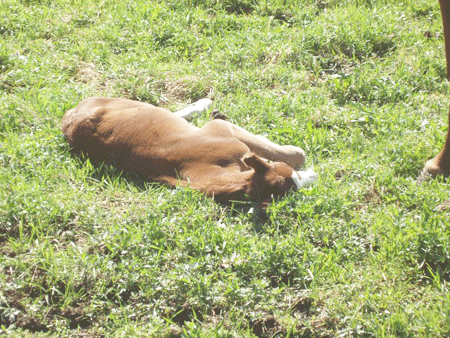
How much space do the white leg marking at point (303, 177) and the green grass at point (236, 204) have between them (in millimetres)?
90

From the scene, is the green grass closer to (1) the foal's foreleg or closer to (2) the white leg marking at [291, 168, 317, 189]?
(2) the white leg marking at [291, 168, 317, 189]

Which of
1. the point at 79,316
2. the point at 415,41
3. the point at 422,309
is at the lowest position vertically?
the point at 79,316

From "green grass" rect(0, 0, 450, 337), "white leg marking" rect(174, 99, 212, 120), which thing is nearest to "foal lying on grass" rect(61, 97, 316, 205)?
"green grass" rect(0, 0, 450, 337)

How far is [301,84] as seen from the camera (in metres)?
6.80

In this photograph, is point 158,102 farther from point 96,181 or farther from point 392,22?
point 392,22

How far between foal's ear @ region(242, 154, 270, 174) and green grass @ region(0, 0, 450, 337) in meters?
0.31

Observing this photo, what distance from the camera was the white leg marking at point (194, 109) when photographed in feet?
20.5

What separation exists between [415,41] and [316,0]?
152 cm

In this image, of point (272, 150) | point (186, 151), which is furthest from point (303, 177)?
point (186, 151)

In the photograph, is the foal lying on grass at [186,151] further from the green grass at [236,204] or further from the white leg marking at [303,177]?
the green grass at [236,204]

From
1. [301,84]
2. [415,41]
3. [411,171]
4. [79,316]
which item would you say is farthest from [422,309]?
[415,41]

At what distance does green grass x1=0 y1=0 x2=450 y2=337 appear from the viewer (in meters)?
4.11

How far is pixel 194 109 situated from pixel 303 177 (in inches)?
Result: 63.4

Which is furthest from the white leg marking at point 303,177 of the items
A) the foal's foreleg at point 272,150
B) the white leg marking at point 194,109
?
the white leg marking at point 194,109
